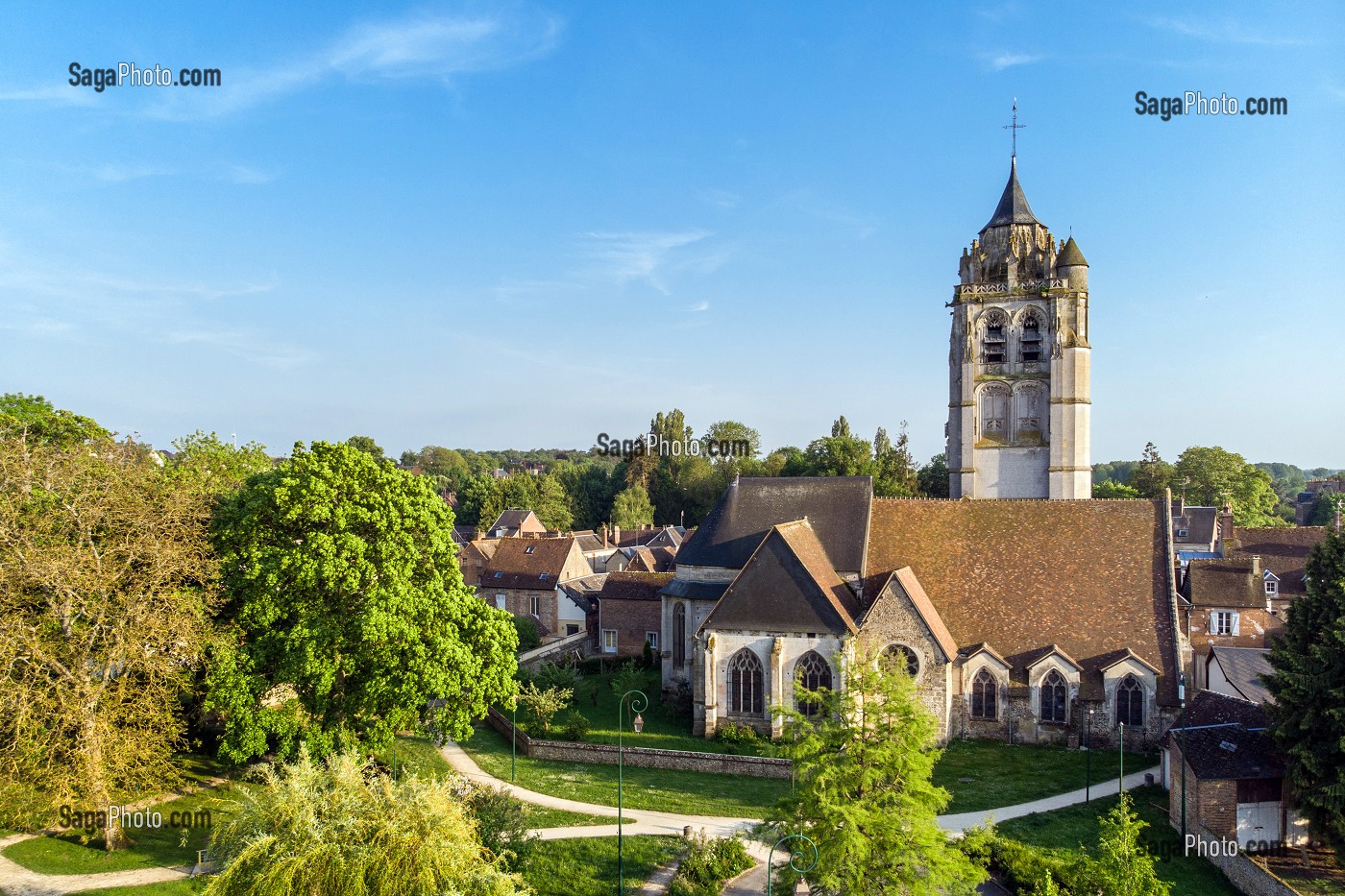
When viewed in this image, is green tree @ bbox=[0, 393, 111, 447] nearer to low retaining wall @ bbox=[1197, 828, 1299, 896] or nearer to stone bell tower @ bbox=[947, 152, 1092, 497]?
stone bell tower @ bbox=[947, 152, 1092, 497]

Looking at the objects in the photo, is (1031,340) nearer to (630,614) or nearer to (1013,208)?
(1013,208)

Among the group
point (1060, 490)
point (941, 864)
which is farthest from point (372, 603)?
point (1060, 490)

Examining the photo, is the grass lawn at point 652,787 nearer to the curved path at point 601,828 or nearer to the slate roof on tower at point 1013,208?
the curved path at point 601,828

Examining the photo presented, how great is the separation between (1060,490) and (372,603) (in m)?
32.0

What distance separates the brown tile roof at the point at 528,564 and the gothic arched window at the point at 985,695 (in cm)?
2937

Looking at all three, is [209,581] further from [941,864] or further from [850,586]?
[850,586]

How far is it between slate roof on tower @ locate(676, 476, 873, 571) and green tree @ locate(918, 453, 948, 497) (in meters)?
34.1

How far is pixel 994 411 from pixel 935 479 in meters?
29.9

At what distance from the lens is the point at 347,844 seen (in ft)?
50.5

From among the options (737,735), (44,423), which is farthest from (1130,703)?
(44,423)

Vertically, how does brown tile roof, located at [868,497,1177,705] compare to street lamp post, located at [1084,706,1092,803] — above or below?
above

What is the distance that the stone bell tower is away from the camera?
3931 centimetres

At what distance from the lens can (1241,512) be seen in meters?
87.1

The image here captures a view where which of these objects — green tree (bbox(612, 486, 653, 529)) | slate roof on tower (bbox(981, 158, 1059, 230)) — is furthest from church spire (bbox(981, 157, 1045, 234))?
green tree (bbox(612, 486, 653, 529))
